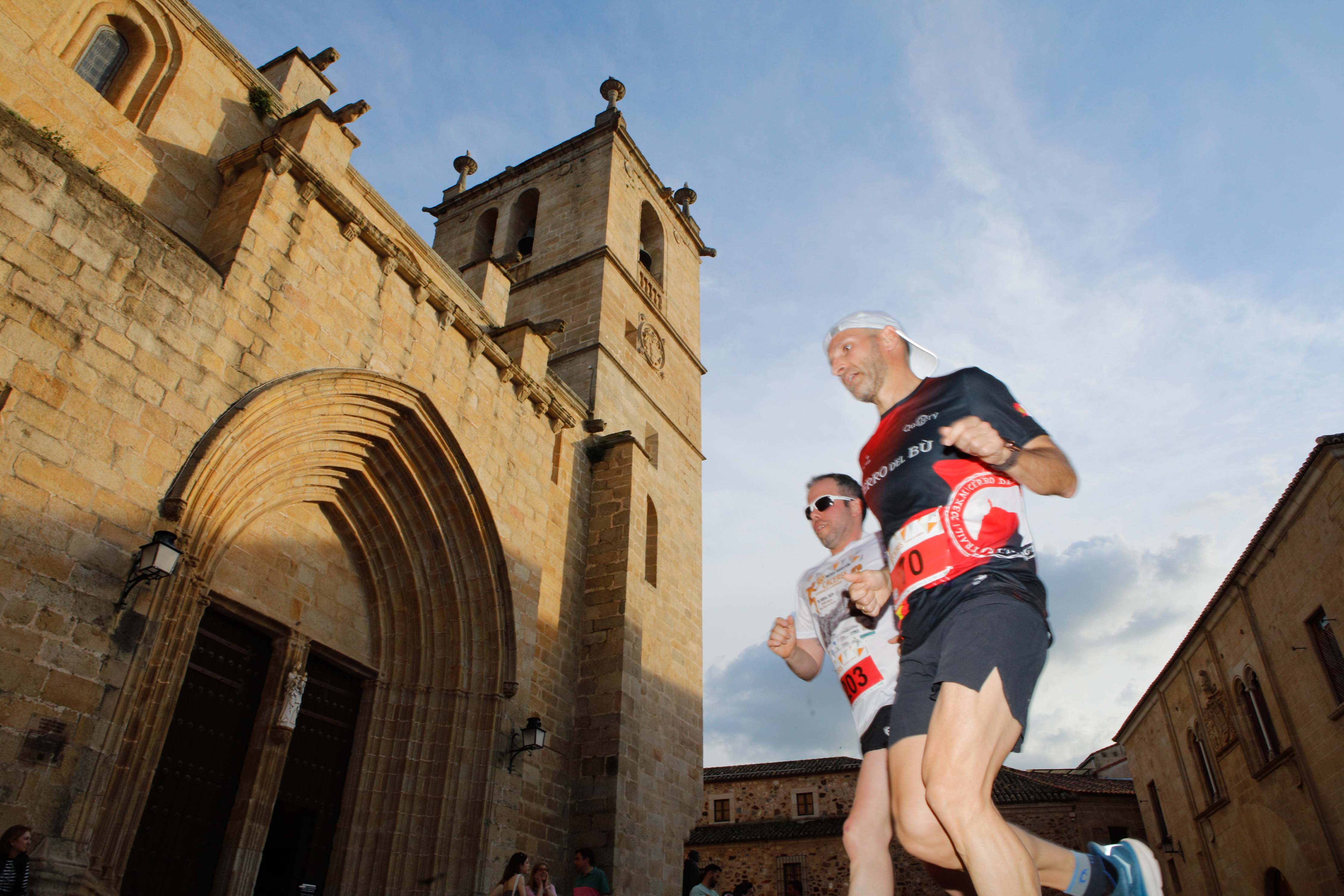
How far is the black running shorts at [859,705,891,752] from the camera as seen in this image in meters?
2.36

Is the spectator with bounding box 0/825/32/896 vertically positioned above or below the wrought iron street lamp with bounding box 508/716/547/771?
below

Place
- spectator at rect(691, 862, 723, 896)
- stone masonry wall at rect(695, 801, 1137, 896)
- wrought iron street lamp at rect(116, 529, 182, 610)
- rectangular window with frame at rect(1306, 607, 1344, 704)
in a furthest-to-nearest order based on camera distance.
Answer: stone masonry wall at rect(695, 801, 1137, 896)
rectangular window with frame at rect(1306, 607, 1344, 704)
spectator at rect(691, 862, 723, 896)
wrought iron street lamp at rect(116, 529, 182, 610)

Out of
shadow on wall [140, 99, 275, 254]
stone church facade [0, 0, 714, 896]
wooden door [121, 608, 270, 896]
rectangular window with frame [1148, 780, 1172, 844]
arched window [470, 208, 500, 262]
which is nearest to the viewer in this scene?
stone church facade [0, 0, 714, 896]

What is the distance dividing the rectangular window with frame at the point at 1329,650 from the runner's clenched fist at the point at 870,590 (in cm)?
1168

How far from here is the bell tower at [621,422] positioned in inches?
402

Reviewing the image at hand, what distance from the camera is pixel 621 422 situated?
44.3 feet

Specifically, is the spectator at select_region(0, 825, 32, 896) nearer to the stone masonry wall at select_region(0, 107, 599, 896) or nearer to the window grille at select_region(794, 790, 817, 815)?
the stone masonry wall at select_region(0, 107, 599, 896)

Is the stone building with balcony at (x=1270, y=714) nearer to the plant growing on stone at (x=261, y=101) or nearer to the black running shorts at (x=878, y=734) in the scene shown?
the black running shorts at (x=878, y=734)

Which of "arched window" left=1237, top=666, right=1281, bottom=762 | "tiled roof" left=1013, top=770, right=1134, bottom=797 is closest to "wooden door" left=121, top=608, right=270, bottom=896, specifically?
"arched window" left=1237, top=666, right=1281, bottom=762

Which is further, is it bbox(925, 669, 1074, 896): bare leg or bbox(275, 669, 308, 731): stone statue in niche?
bbox(275, 669, 308, 731): stone statue in niche

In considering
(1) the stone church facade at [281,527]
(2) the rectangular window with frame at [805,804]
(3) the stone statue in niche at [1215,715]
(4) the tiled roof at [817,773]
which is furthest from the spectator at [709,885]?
(2) the rectangular window with frame at [805,804]

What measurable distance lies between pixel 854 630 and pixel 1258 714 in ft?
49.7

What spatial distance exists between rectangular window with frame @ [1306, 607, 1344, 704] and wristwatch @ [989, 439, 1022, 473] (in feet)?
38.6

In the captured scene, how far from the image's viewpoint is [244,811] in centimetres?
701
